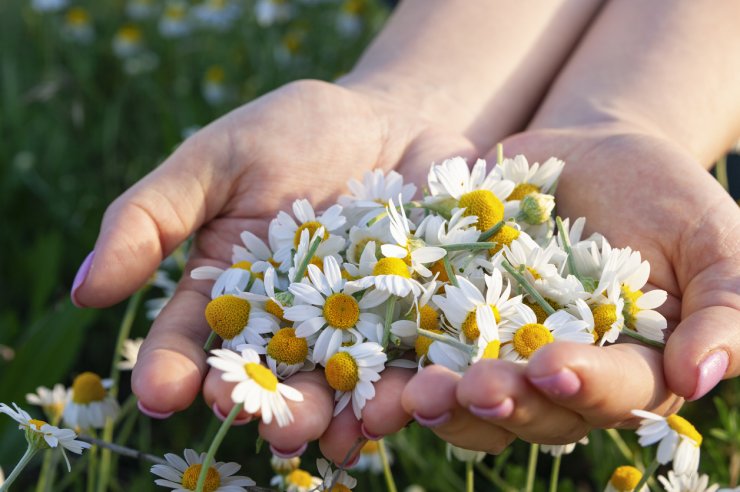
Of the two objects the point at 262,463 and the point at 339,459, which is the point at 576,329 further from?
the point at 262,463

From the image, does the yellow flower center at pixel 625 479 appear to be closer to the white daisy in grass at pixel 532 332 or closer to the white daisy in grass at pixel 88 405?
the white daisy in grass at pixel 532 332

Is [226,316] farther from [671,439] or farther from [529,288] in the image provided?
[671,439]

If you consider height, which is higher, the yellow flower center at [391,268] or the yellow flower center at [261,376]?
the yellow flower center at [391,268]

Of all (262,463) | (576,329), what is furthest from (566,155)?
(262,463)

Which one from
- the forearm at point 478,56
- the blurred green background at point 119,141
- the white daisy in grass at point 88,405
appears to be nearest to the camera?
the white daisy in grass at point 88,405

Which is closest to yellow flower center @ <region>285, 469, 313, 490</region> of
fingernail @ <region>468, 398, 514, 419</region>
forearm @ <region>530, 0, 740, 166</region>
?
fingernail @ <region>468, 398, 514, 419</region>

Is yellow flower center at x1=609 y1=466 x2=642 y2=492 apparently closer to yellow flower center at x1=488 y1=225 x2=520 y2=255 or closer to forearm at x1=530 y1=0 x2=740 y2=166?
yellow flower center at x1=488 y1=225 x2=520 y2=255

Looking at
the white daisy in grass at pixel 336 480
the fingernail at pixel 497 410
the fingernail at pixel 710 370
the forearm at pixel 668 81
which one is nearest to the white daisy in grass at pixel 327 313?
the white daisy in grass at pixel 336 480
